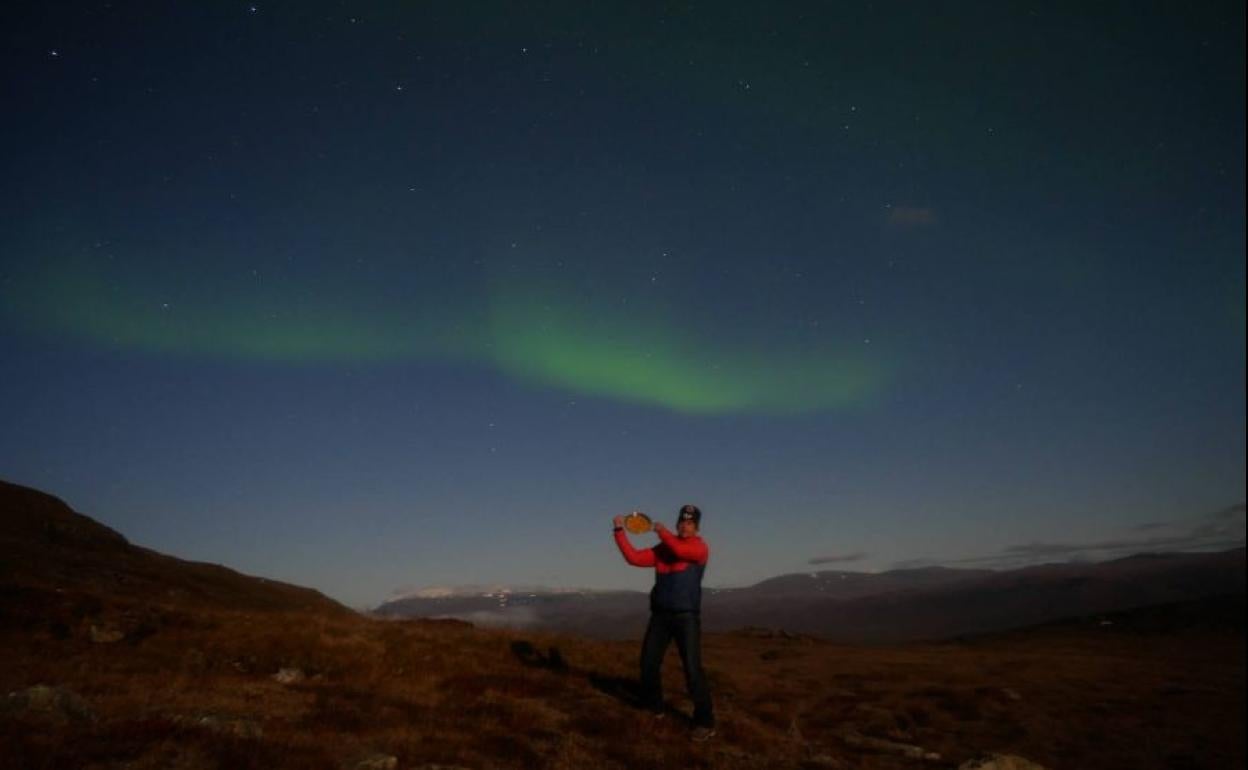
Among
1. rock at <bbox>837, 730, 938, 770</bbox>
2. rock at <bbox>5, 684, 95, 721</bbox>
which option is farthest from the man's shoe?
rock at <bbox>5, 684, 95, 721</bbox>

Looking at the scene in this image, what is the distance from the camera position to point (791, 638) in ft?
128

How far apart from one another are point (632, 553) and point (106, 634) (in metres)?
11.2

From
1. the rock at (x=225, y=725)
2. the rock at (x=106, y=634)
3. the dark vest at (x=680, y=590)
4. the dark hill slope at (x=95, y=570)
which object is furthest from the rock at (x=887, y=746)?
the dark hill slope at (x=95, y=570)

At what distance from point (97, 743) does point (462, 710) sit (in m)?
4.98

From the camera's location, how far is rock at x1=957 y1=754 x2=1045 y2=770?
31.6 feet

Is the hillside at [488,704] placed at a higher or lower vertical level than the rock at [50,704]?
lower

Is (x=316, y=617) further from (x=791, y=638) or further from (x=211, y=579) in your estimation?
(x=211, y=579)

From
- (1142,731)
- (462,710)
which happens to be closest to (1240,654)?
(1142,731)

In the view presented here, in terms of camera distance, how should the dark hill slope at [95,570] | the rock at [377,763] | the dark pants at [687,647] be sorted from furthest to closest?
the dark hill slope at [95,570] → the dark pants at [687,647] → the rock at [377,763]

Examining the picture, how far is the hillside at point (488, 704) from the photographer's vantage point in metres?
7.95

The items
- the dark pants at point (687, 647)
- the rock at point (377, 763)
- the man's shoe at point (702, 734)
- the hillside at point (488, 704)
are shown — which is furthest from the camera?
the dark pants at point (687, 647)

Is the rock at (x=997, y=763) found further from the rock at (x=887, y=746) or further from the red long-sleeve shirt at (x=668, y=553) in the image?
the red long-sleeve shirt at (x=668, y=553)

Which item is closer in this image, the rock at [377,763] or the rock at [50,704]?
the rock at [377,763]

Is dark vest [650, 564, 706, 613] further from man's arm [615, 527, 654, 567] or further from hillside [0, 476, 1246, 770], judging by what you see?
hillside [0, 476, 1246, 770]
